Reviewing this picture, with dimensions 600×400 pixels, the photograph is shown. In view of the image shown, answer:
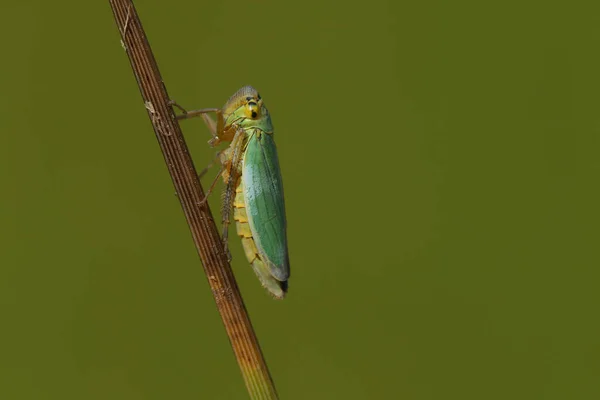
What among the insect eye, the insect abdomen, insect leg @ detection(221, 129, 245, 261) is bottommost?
the insect abdomen

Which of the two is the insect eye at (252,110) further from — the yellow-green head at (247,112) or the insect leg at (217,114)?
the insect leg at (217,114)

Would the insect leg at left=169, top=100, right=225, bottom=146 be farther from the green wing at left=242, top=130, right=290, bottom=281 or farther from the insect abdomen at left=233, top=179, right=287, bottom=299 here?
the insect abdomen at left=233, top=179, right=287, bottom=299

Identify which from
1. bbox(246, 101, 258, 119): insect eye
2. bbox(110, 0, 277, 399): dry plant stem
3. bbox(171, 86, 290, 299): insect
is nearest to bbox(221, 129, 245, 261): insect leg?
bbox(171, 86, 290, 299): insect

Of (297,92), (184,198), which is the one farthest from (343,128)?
(184,198)

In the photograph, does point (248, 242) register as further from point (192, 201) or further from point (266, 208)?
point (192, 201)

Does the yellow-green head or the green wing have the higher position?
the yellow-green head

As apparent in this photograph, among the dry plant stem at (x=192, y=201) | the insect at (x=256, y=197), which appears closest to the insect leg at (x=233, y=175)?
the insect at (x=256, y=197)
